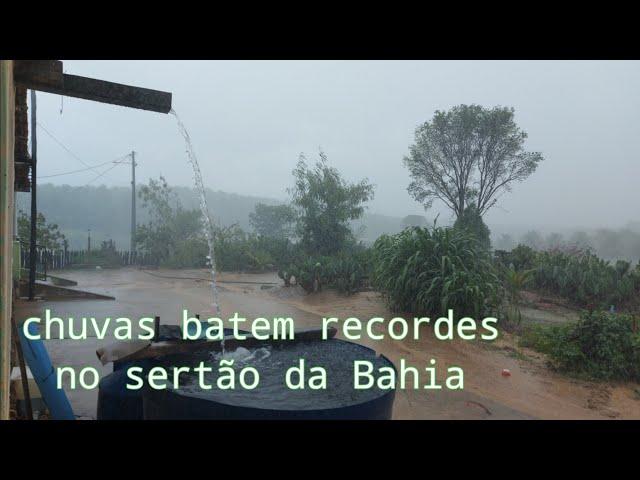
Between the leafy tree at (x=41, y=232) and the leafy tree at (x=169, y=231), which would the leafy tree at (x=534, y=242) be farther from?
the leafy tree at (x=41, y=232)

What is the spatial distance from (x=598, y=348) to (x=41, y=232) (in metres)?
18.0

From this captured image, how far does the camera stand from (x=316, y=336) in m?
4.23

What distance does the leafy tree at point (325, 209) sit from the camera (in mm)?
16766

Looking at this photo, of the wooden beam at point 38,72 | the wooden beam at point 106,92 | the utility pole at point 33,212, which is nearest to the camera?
the wooden beam at point 38,72

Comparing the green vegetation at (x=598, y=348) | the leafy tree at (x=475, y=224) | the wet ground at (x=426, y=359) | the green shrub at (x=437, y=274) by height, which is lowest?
the wet ground at (x=426, y=359)

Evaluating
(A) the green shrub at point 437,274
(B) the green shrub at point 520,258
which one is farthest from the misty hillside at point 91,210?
(A) the green shrub at point 437,274

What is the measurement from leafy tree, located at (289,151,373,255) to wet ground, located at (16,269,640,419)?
14.4 ft

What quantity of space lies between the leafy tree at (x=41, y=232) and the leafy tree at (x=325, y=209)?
9.32 meters

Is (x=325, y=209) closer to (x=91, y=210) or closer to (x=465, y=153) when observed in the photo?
(x=465, y=153)

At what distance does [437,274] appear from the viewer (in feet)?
26.9

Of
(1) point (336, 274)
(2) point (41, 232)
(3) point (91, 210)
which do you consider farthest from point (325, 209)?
(3) point (91, 210)
